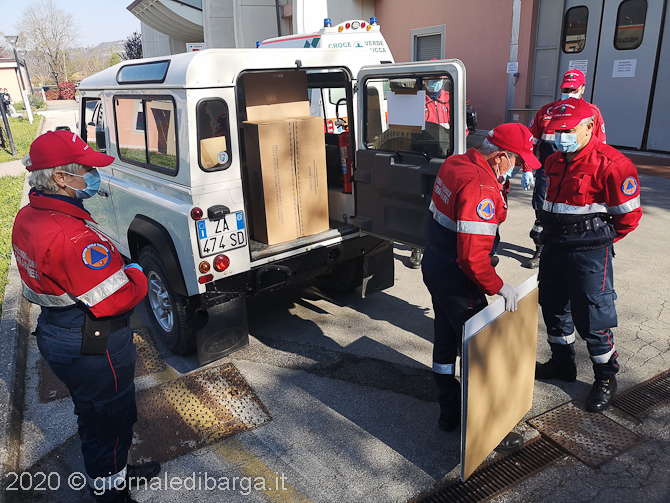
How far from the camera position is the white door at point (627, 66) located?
398 inches

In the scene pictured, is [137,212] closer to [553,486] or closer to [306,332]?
[306,332]

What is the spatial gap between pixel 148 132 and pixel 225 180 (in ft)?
2.95

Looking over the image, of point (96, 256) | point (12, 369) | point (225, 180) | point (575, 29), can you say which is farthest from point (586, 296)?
point (575, 29)

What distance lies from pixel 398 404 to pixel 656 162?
359 inches

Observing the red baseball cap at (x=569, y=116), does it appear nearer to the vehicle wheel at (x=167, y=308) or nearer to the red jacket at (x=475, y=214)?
the red jacket at (x=475, y=214)

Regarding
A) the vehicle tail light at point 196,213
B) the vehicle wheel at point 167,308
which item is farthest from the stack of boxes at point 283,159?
the vehicle wheel at point 167,308

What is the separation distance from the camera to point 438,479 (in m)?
2.93

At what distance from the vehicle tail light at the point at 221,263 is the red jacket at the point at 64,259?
1.30 meters

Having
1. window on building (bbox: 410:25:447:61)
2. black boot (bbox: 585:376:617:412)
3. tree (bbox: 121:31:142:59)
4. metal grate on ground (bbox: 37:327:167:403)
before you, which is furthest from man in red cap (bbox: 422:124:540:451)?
tree (bbox: 121:31:142:59)

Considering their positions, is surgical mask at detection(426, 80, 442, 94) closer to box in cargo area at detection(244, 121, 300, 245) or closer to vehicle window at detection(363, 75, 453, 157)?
vehicle window at detection(363, 75, 453, 157)

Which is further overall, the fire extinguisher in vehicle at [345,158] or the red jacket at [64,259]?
the fire extinguisher in vehicle at [345,158]

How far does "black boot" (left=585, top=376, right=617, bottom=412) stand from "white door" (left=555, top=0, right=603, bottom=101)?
9.70m

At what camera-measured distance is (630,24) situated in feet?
34.0

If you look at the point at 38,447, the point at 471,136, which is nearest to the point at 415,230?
the point at 38,447
